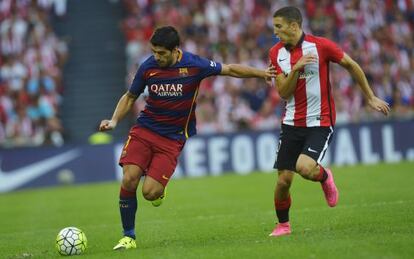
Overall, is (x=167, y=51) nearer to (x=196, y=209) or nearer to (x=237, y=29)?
(x=196, y=209)

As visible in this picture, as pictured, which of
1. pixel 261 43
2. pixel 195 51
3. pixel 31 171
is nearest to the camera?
pixel 31 171

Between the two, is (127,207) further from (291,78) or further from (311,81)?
(311,81)

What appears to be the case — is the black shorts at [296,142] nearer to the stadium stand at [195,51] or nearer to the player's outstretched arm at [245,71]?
the player's outstretched arm at [245,71]

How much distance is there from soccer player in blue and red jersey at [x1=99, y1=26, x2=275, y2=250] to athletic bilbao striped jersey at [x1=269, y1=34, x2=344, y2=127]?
30 cm

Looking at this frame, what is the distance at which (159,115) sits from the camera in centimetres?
1042

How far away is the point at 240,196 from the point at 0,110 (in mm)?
10195

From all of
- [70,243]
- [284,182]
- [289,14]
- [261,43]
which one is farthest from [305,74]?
[261,43]

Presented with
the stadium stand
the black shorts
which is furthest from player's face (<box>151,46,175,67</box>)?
the stadium stand

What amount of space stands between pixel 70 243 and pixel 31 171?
1297cm

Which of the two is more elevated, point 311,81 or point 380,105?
point 311,81

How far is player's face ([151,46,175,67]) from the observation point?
32.5ft

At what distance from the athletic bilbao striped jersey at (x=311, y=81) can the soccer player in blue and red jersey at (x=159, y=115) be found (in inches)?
11.7

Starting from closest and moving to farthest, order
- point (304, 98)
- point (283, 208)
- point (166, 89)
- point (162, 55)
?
point (162, 55) < point (304, 98) < point (166, 89) < point (283, 208)

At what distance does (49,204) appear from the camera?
1798cm
